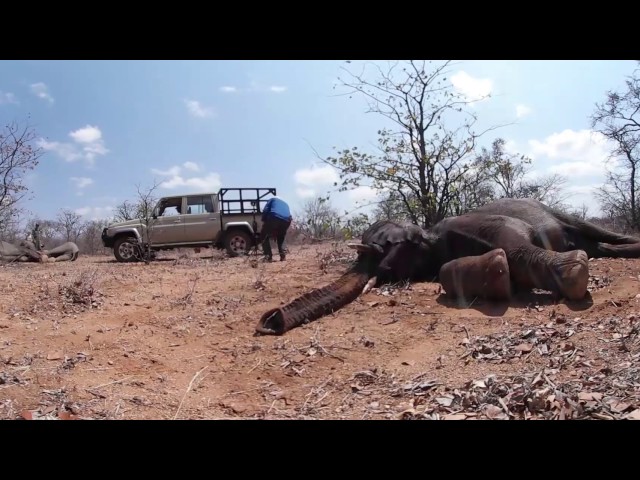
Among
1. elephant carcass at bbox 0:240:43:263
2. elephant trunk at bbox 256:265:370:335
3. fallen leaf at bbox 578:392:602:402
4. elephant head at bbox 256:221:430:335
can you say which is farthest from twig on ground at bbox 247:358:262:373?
elephant carcass at bbox 0:240:43:263

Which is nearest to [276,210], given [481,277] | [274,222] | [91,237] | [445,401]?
[274,222]

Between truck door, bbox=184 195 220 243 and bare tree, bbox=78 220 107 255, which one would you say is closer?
truck door, bbox=184 195 220 243

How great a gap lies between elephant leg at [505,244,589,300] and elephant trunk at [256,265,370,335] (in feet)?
6.26

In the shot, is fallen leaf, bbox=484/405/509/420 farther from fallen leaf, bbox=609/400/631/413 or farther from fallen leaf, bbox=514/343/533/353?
fallen leaf, bbox=514/343/533/353

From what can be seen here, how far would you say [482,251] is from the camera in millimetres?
7121

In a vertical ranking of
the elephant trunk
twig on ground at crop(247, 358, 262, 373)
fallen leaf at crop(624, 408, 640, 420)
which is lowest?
twig on ground at crop(247, 358, 262, 373)

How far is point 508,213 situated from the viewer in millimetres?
7855

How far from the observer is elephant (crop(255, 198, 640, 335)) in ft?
18.8

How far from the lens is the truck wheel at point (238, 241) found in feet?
50.2

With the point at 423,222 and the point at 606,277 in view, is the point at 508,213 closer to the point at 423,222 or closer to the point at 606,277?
the point at 606,277

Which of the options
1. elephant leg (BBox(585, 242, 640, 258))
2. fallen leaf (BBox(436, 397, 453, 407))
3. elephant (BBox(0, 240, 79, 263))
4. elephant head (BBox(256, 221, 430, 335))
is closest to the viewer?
fallen leaf (BBox(436, 397, 453, 407))

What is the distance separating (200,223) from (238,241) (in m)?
1.23
